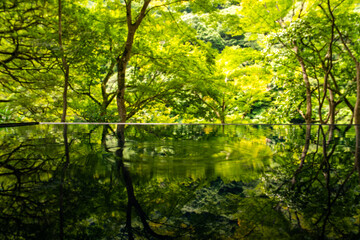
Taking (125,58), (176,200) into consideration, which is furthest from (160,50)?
(176,200)

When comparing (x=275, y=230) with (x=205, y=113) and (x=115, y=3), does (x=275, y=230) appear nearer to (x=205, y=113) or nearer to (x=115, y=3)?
(x=115, y=3)

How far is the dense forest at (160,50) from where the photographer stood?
16.2ft

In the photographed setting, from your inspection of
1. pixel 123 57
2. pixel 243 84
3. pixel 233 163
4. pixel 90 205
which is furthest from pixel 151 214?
pixel 243 84

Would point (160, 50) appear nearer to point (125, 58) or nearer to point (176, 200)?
point (125, 58)

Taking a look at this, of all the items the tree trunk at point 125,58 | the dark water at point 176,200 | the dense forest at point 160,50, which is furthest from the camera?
the tree trunk at point 125,58

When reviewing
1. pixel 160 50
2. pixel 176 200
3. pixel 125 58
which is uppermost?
pixel 160 50

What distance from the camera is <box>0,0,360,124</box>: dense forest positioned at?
494 centimetres

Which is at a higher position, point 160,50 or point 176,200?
point 160,50

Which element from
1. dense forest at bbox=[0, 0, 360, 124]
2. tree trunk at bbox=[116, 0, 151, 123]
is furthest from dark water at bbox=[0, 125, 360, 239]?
tree trunk at bbox=[116, 0, 151, 123]

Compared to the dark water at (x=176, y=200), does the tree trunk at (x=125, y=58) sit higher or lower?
higher

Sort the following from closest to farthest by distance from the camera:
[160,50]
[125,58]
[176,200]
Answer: [176,200], [125,58], [160,50]

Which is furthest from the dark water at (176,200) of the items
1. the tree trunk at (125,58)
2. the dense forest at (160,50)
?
the tree trunk at (125,58)

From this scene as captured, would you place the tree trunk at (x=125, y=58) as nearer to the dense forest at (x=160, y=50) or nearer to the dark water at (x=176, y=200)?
the dense forest at (x=160, y=50)

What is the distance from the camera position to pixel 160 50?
308 inches
